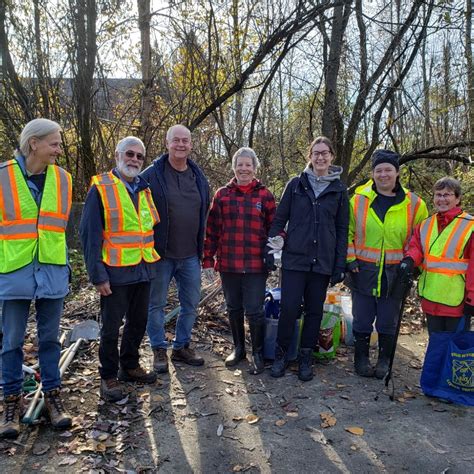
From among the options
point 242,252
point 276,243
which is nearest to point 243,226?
point 242,252

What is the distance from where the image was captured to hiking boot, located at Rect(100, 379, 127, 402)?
3.71 m

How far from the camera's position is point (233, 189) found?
4.29 m

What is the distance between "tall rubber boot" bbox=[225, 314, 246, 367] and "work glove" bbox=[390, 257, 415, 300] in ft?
5.04

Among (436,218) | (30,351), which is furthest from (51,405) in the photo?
(436,218)

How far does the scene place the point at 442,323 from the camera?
3959 mm

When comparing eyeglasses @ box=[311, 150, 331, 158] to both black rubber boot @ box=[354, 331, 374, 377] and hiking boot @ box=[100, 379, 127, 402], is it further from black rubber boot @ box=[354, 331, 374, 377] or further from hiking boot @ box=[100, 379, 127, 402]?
hiking boot @ box=[100, 379, 127, 402]

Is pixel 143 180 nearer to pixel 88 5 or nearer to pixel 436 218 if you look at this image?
pixel 436 218

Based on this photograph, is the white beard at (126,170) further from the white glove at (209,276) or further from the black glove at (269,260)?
the white glove at (209,276)

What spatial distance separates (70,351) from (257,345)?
188 cm

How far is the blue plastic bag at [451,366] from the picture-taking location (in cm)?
372

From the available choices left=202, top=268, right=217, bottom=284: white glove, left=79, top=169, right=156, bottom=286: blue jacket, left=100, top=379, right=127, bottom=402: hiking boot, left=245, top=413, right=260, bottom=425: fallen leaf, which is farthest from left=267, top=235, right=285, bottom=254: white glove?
left=202, top=268, right=217, bottom=284: white glove

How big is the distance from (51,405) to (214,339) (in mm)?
2246

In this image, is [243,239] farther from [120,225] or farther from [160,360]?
[160,360]

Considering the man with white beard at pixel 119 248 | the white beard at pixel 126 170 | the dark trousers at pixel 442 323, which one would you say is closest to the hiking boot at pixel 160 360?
the man with white beard at pixel 119 248
